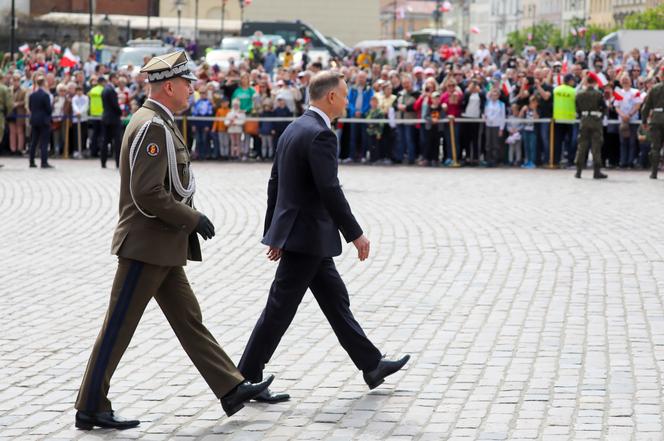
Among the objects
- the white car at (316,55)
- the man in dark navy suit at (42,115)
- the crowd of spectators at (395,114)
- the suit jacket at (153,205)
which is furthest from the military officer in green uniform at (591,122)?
the white car at (316,55)

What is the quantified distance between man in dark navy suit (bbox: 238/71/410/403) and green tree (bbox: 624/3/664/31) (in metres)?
81.3

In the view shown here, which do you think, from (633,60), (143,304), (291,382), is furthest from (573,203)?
(633,60)

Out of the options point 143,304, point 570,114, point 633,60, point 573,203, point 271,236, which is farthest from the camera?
point 633,60

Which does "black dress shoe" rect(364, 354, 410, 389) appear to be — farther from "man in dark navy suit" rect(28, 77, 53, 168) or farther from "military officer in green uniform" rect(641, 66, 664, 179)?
"man in dark navy suit" rect(28, 77, 53, 168)

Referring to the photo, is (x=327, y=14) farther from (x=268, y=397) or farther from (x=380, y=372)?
(x=268, y=397)

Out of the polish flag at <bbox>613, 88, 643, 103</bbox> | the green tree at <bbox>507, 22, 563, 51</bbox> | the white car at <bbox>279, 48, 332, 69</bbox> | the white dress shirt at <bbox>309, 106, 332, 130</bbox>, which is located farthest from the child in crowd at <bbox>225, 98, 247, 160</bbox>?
the green tree at <bbox>507, 22, 563, 51</bbox>

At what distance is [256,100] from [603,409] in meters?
21.3

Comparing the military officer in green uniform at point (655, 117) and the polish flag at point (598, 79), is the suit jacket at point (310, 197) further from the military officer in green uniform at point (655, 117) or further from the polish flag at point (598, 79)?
the polish flag at point (598, 79)

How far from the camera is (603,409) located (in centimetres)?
737

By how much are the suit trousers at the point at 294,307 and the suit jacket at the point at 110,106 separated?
1960 centimetres

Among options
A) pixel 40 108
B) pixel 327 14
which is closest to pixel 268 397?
pixel 40 108

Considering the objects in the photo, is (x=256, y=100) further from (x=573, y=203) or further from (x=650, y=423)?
(x=650, y=423)

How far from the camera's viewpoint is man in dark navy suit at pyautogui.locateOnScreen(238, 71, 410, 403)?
7.52 meters

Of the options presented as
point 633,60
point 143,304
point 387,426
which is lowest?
point 387,426
